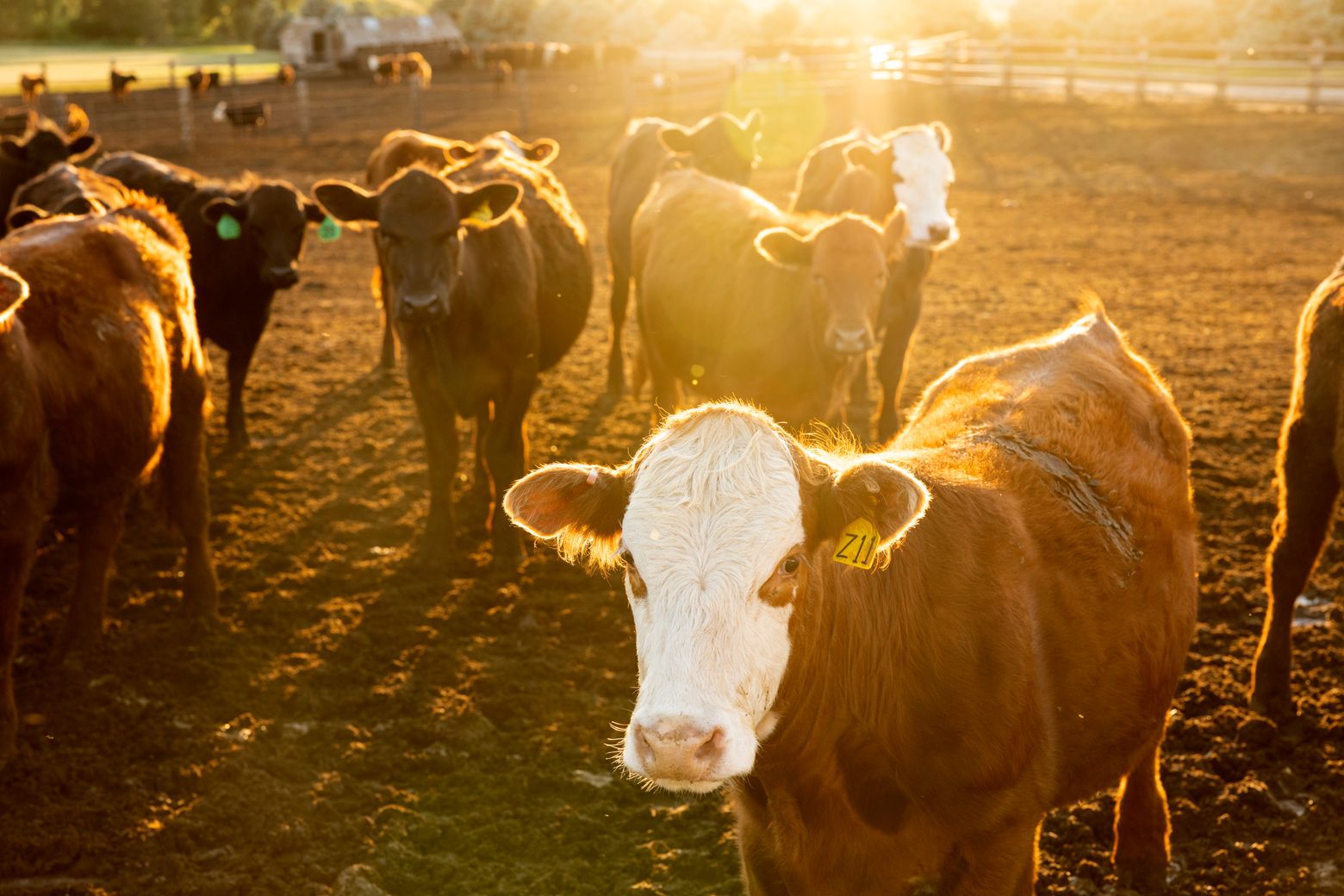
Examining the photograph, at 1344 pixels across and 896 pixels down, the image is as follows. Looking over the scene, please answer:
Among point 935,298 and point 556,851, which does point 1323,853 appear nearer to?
point 556,851

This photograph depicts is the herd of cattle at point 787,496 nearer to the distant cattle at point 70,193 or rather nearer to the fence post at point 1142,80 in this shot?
the distant cattle at point 70,193

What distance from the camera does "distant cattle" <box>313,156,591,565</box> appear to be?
6.14 meters

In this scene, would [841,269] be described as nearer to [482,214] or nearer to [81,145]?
[482,214]


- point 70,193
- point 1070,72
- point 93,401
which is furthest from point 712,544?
point 1070,72

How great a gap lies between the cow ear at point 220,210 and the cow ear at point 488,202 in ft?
7.92

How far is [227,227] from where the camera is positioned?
802cm

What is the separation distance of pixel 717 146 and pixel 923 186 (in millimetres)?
2423

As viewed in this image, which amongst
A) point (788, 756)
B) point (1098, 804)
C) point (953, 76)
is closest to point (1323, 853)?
point (1098, 804)

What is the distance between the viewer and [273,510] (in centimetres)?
708

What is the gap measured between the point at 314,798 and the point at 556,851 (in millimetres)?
929

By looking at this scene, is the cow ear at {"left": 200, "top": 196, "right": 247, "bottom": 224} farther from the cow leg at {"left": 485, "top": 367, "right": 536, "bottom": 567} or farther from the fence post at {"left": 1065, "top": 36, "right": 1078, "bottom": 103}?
→ the fence post at {"left": 1065, "top": 36, "right": 1078, "bottom": 103}

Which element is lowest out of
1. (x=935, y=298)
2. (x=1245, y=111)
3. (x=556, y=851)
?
(x=556, y=851)

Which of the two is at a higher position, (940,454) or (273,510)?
(940,454)

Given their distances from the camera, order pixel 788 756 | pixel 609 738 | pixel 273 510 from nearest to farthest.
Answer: pixel 788 756
pixel 609 738
pixel 273 510
